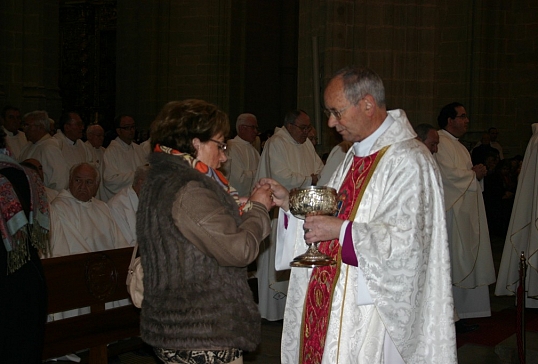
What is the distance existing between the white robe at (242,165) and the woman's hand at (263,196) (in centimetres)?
546

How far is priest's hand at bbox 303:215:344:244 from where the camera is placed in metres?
2.99

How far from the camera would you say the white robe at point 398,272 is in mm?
2982

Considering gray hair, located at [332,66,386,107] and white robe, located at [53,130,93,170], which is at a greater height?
gray hair, located at [332,66,386,107]

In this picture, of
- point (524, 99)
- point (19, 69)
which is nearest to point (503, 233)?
point (524, 99)

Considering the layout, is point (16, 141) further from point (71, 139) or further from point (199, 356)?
point (199, 356)

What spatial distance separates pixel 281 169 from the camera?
7438 millimetres

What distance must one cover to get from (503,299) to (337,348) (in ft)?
18.4

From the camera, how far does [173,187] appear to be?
2.84 metres

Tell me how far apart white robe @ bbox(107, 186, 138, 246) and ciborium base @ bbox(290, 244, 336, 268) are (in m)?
3.43

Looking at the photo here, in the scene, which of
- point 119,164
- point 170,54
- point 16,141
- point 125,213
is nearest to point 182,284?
point 125,213

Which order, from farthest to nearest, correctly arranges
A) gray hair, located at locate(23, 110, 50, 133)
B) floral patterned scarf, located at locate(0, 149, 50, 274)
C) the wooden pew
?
gray hair, located at locate(23, 110, 50, 133) < the wooden pew < floral patterned scarf, located at locate(0, 149, 50, 274)

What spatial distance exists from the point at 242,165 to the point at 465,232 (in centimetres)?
301

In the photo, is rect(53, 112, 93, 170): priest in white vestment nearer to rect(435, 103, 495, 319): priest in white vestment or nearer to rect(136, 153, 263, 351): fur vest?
rect(435, 103, 495, 319): priest in white vestment

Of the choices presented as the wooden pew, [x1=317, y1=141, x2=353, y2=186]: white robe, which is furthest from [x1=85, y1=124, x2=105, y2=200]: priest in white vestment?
the wooden pew
